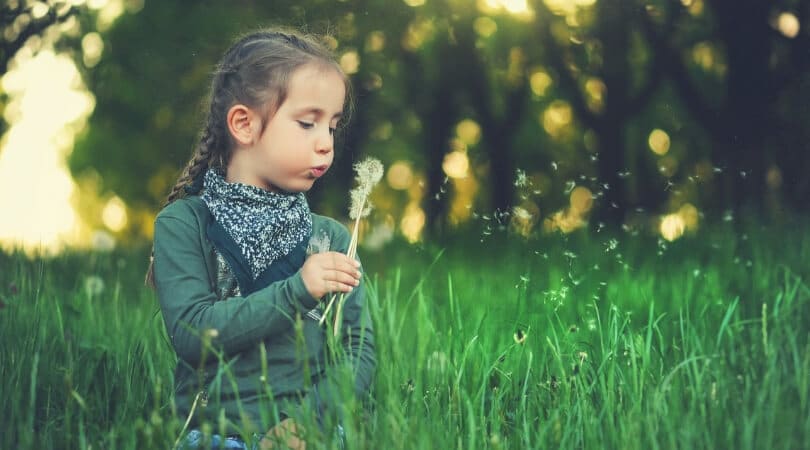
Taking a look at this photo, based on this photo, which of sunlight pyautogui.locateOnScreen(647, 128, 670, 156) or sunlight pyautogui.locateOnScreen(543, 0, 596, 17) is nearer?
sunlight pyautogui.locateOnScreen(543, 0, 596, 17)

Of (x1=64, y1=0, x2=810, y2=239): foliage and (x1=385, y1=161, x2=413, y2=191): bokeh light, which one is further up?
(x1=64, y1=0, x2=810, y2=239): foliage

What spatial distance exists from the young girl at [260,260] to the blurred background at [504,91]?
71.1 inches

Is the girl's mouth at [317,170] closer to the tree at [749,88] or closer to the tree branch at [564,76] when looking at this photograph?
the tree at [749,88]

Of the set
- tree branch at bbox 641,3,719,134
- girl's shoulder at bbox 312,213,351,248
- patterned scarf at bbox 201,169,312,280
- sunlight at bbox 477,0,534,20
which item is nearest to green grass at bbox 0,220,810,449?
girl's shoulder at bbox 312,213,351,248

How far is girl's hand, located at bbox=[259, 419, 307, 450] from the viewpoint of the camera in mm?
1968

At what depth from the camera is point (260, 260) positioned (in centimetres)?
236

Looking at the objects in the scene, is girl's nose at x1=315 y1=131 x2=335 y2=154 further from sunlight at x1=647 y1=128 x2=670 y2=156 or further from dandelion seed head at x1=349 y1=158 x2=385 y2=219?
sunlight at x1=647 y1=128 x2=670 y2=156

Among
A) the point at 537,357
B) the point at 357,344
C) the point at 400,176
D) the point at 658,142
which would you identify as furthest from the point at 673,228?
the point at 400,176

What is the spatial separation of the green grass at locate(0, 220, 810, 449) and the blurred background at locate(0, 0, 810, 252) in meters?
0.59

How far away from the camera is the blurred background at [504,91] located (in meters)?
4.99

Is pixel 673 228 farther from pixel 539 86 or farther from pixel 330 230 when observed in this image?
pixel 539 86

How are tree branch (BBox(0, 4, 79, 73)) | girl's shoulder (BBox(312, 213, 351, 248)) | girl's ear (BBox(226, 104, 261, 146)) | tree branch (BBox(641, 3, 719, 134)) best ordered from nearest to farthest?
1. girl's ear (BBox(226, 104, 261, 146))
2. girl's shoulder (BBox(312, 213, 351, 248))
3. tree branch (BBox(0, 4, 79, 73))
4. tree branch (BBox(641, 3, 719, 134))

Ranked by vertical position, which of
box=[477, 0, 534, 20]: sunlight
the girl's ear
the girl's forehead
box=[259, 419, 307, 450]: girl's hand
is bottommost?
box=[259, 419, 307, 450]: girl's hand

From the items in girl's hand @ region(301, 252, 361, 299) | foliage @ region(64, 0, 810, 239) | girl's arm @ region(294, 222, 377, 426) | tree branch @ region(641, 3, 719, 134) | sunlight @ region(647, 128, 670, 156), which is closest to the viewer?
girl's hand @ region(301, 252, 361, 299)
